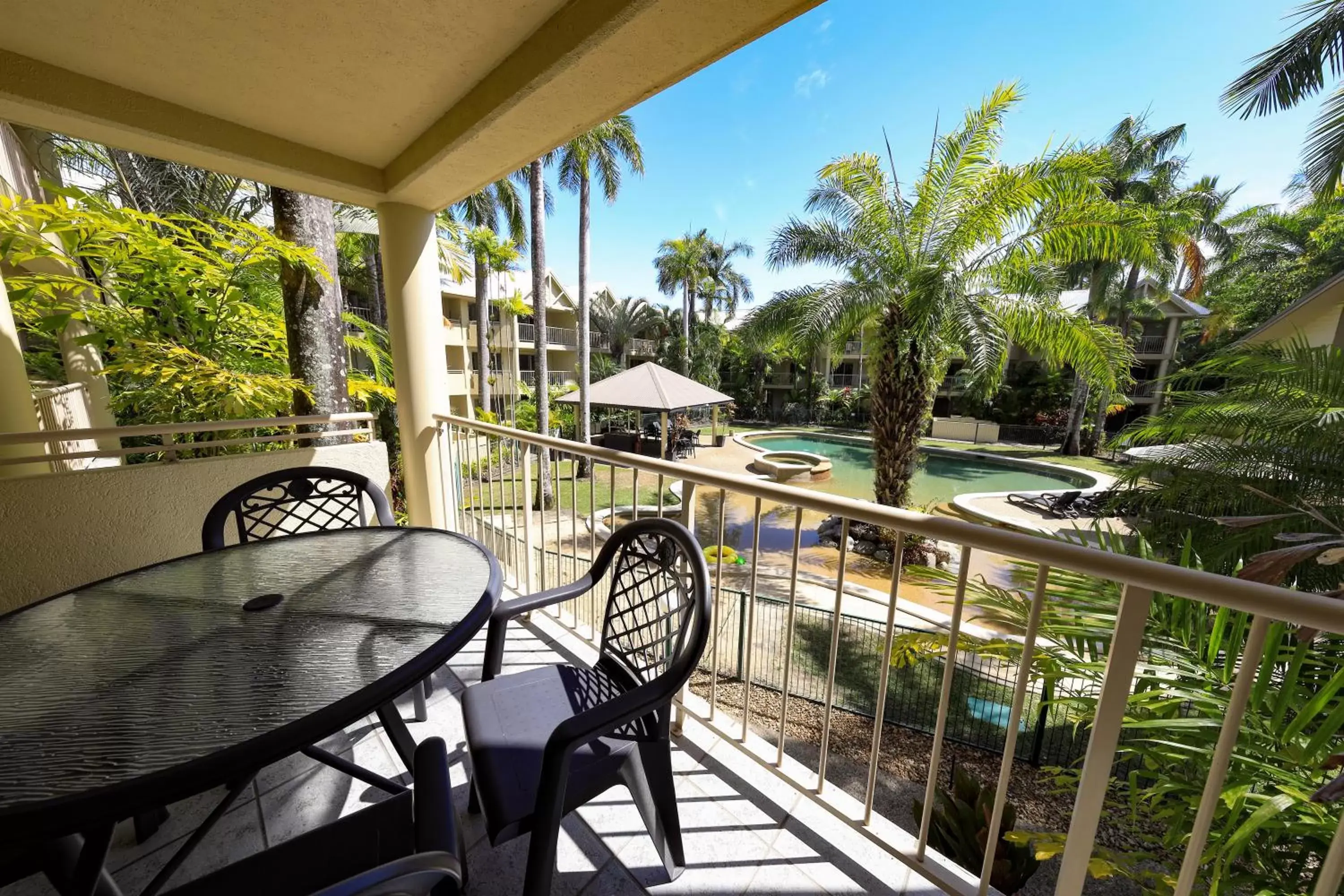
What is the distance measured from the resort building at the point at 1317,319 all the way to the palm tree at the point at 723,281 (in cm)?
1921

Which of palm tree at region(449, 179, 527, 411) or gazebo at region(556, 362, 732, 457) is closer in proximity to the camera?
gazebo at region(556, 362, 732, 457)

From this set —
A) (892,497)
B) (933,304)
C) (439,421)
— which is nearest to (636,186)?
(933,304)

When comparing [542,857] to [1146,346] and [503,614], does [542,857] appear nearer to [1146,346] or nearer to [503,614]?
[503,614]

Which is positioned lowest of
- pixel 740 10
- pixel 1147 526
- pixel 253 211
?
pixel 1147 526

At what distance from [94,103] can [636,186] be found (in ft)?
40.8

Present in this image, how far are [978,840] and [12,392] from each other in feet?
17.9

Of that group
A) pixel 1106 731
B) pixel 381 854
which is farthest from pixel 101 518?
pixel 1106 731

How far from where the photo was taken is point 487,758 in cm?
114

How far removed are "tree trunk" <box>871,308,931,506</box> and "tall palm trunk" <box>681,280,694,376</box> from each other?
15743mm

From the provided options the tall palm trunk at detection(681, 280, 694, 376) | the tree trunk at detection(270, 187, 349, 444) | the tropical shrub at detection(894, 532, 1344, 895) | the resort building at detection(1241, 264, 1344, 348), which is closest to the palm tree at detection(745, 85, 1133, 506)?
the resort building at detection(1241, 264, 1344, 348)

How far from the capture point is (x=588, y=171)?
39.8 ft

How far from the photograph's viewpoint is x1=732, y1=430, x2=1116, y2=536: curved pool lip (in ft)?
30.2

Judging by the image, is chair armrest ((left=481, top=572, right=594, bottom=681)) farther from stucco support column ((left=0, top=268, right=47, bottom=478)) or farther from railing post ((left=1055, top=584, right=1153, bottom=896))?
stucco support column ((left=0, top=268, right=47, bottom=478))

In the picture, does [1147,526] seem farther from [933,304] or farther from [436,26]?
[436,26]
